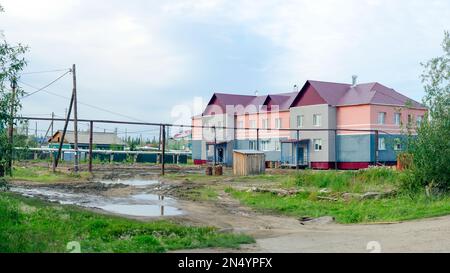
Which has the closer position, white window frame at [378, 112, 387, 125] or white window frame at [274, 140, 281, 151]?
white window frame at [378, 112, 387, 125]

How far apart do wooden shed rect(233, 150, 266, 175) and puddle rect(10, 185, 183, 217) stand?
13.5 meters

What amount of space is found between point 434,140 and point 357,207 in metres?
3.25

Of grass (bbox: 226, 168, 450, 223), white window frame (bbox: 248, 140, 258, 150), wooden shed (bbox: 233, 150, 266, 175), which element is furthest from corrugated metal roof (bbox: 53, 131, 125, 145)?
grass (bbox: 226, 168, 450, 223)

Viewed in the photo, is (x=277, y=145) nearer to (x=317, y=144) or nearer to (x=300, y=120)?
(x=300, y=120)

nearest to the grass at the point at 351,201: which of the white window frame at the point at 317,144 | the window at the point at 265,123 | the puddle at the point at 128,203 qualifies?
the puddle at the point at 128,203

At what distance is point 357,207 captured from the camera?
51.6 ft

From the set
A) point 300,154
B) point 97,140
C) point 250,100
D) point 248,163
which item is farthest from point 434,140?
point 97,140

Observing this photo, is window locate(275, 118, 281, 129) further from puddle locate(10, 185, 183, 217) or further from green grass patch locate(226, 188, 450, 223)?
green grass patch locate(226, 188, 450, 223)

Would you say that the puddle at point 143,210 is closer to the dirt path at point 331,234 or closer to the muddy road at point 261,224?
the muddy road at point 261,224

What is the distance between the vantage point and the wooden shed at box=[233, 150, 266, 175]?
34281 millimetres

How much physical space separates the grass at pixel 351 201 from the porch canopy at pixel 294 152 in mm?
26181

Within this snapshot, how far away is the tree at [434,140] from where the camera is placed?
16.0m

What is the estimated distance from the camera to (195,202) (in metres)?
18.8
